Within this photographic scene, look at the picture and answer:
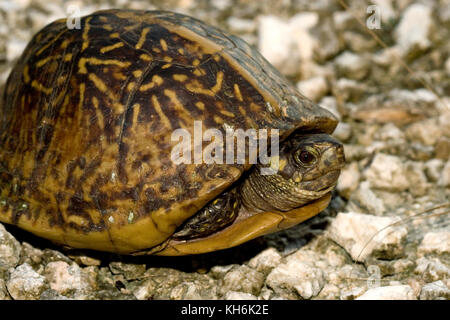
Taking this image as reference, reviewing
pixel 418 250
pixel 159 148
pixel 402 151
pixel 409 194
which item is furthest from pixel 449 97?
pixel 159 148

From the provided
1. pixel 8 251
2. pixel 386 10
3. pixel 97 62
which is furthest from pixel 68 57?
pixel 386 10

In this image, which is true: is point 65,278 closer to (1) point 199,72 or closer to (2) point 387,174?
(1) point 199,72

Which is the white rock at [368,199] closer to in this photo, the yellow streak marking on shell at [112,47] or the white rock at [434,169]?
the white rock at [434,169]

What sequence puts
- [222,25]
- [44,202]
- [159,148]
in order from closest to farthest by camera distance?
[159,148] < [44,202] < [222,25]

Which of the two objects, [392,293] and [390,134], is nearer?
Result: [392,293]

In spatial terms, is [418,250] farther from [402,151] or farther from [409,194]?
[402,151]

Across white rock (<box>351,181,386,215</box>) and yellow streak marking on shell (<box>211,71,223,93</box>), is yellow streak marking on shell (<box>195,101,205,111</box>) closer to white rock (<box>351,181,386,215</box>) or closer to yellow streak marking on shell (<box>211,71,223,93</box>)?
yellow streak marking on shell (<box>211,71,223,93</box>)
